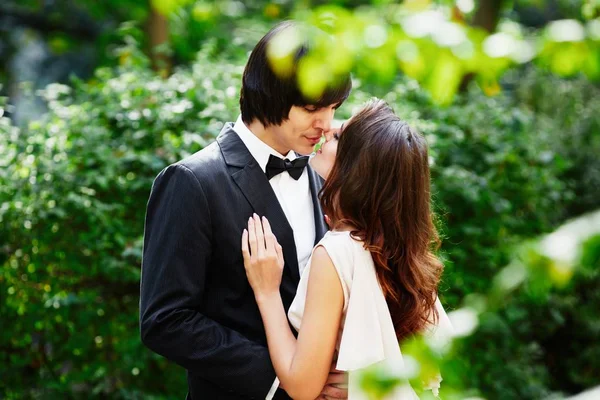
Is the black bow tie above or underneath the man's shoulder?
underneath

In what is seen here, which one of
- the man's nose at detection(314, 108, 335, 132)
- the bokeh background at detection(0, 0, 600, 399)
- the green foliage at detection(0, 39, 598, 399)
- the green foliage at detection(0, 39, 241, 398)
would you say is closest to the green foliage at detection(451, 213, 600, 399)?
the bokeh background at detection(0, 0, 600, 399)

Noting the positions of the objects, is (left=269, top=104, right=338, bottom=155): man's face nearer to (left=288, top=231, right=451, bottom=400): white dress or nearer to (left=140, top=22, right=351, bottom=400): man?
(left=140, top=22, right=351, bottom=400): man

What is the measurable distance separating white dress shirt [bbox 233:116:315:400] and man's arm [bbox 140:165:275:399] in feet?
0.97

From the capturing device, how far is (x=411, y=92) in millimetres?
5602

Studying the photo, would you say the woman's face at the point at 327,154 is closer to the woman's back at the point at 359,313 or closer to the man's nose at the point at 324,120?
the man's nose at the point at 324,120

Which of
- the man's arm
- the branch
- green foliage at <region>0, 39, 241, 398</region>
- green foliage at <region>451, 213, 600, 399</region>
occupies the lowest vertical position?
the branch

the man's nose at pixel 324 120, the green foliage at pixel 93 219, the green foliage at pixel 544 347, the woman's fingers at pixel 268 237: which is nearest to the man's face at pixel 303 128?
the man's nose at pixel 324 120

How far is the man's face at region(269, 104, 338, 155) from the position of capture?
100 inches

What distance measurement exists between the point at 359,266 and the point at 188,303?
1.75 ft

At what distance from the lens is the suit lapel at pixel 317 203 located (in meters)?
→ 2.69

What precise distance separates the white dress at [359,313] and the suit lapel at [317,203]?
0.95 ft

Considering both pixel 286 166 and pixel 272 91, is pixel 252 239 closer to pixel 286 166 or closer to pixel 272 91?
pixel 286 166

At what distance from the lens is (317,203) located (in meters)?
2.74

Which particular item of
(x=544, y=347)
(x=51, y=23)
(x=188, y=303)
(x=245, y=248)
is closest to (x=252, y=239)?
(x=245, y=248)
